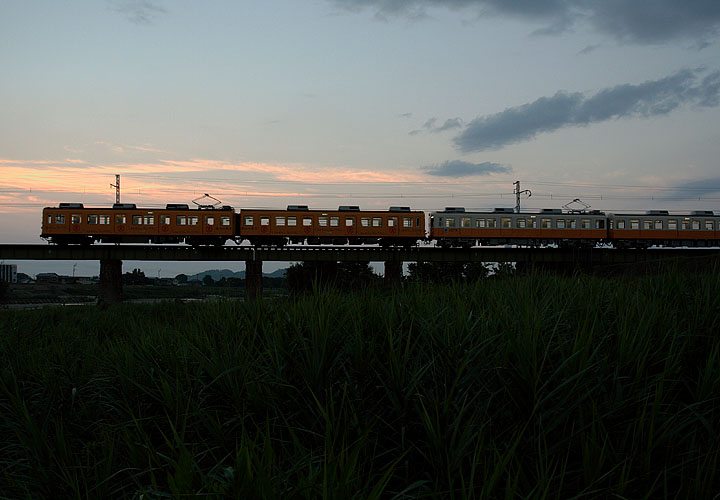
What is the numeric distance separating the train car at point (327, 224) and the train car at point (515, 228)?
253cm

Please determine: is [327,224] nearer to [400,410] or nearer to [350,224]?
[350,224]

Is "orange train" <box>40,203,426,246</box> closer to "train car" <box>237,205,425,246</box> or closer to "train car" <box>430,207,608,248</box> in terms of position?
"train car" <box>237,205,425,246</box>

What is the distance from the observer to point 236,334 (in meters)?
5.41

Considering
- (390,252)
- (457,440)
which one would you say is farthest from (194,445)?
(390,252)

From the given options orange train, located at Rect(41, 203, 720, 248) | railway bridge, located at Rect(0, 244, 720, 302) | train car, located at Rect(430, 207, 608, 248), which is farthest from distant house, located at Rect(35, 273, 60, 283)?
train car, located at Rect(430, 207, 608, 248)

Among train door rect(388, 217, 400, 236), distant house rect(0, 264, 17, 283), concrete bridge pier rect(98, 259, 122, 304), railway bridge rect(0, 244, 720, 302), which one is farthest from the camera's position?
distant house rect(0, 264, 17, 283)

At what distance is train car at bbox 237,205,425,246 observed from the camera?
3981 centimetres

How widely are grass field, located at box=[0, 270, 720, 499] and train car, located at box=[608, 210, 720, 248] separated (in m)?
40.8

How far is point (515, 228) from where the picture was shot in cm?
4100

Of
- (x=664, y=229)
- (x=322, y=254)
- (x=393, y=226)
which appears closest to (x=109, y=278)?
(x=322, y=254)

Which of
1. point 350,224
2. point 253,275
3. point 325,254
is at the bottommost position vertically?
point 253,275

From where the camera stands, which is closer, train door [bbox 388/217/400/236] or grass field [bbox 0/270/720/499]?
Result: grass field [bbox 0/270/720/499]

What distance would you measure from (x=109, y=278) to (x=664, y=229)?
5043 cm

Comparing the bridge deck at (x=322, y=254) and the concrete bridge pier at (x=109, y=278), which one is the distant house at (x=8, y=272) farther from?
the bridge deck at (x=322, y=254)
